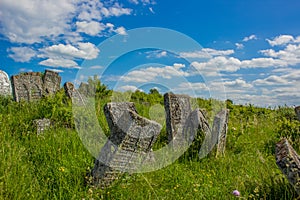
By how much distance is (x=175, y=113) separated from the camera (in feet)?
24.7

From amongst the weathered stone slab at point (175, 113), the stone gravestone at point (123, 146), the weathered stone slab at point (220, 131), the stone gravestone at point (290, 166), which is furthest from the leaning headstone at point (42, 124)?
the stone gravestone at point (290, 166)

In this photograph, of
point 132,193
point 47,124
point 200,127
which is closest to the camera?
point 132,193

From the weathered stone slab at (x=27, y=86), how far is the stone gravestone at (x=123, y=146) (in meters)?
7.68

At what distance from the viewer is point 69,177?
463 centimetres

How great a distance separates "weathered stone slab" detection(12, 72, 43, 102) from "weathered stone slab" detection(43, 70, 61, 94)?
8.6 inches

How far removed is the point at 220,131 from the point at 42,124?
3998 mm

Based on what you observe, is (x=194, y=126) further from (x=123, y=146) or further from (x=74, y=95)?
(x=74, y=95)

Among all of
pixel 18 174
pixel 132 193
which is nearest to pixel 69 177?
pixel 18 174

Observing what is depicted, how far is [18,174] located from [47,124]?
3.26 m

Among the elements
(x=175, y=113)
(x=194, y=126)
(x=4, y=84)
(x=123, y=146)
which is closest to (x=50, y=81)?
(x=4, y=84)

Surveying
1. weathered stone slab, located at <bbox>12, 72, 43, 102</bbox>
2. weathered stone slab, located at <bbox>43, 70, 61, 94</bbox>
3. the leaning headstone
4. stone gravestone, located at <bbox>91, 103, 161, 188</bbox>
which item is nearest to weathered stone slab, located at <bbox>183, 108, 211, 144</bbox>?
stone gravestone, located at <bbox>91, 103, 161, 188</bbox>

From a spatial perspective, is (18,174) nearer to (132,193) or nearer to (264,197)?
(132,193)

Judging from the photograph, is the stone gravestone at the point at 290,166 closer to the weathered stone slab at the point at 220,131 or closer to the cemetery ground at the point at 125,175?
the cemetery ground at the point at 125,175

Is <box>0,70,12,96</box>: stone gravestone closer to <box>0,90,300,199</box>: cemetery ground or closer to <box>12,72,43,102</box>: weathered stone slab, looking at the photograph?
<box>12,72,43,102</box>: weathered stone slab
